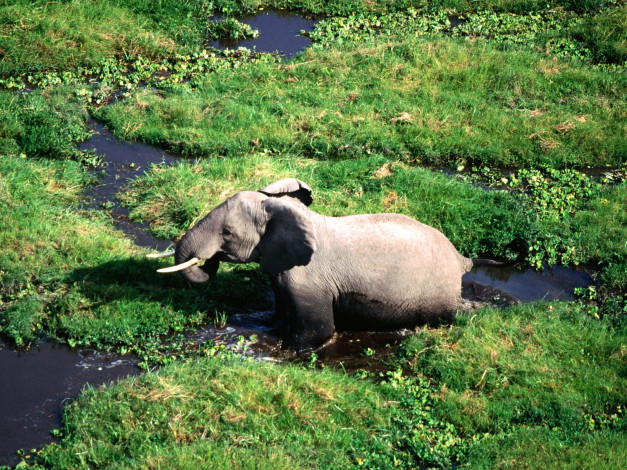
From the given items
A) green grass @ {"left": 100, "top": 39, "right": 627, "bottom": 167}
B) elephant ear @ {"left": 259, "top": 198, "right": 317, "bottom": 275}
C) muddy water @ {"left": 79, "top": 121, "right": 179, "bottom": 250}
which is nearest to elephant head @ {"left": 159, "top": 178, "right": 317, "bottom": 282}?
elephant ear @ {"left": 259, "top": 198, "right": 317, "bottom": 275}

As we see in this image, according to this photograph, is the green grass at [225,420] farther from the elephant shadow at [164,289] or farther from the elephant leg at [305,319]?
the elephant shadow at [164,289]

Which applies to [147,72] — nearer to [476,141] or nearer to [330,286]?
[476,141]

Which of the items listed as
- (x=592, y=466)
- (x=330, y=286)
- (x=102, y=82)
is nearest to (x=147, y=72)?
(x=102, y=82)

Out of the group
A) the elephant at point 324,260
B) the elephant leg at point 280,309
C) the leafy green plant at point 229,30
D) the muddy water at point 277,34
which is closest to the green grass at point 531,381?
the elephant at point 324,260

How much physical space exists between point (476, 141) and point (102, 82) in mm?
5880

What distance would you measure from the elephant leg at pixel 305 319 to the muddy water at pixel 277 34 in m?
7.42

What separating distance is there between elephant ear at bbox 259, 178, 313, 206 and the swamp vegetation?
1.31 m

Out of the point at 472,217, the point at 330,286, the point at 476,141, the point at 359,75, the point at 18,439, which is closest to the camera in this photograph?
the point at 18,439

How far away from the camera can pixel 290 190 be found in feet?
29.5

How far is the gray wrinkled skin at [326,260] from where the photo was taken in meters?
8.50

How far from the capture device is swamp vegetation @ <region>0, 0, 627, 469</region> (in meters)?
7.54

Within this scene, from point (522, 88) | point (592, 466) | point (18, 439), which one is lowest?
point (18, 439)

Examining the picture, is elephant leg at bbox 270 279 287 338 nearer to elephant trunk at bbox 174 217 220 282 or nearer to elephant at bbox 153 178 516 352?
elephant at bbox 153 178 516 352

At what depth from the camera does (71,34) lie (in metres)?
14.5
